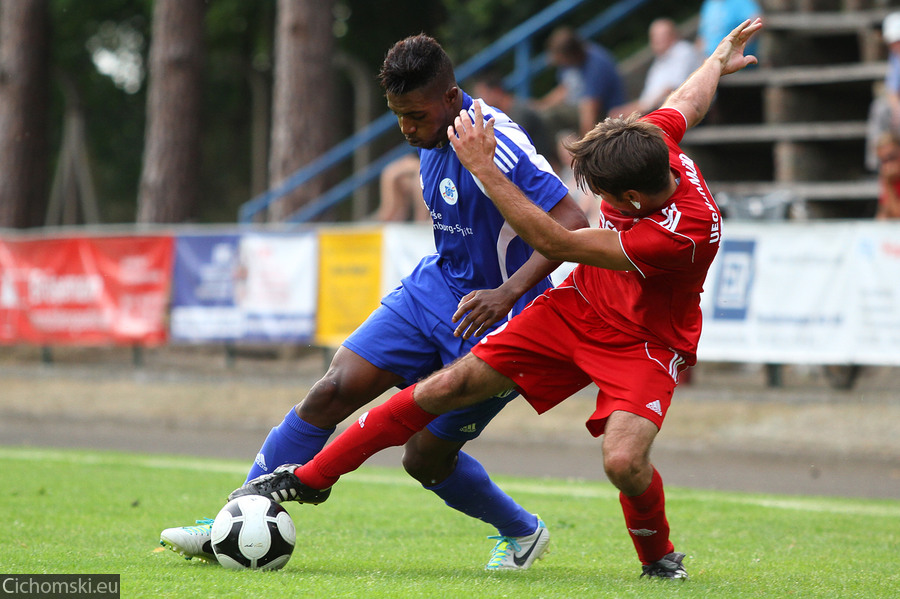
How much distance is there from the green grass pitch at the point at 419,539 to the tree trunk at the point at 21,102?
1041 centimetres

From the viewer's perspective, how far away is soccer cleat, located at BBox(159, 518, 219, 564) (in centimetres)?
488

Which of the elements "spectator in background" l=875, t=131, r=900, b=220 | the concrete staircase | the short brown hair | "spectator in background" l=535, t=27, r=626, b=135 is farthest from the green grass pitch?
the concrete staircase

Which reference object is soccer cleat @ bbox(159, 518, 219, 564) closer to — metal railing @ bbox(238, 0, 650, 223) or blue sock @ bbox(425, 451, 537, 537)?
blue sock @ bbox(425, 451, 537, 537)

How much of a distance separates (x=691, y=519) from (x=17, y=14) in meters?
15.5

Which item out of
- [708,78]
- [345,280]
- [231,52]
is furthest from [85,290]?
[231,52]

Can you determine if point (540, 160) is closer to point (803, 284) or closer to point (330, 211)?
point (803, 284)

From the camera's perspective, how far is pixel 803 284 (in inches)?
423

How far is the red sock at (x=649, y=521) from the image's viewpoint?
4.86 meters

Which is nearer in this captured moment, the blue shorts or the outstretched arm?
the blue shorts

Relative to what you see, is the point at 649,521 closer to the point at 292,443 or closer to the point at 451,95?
the point at 292,443

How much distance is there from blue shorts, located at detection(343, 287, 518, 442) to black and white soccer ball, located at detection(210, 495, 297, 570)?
2.70 ft

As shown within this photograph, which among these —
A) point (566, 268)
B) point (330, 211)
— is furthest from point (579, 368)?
point (330, 211)

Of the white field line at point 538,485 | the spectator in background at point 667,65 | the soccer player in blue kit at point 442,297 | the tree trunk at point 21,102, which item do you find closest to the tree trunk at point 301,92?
the spectator in background at point 667,65

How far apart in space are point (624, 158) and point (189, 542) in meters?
2.41
